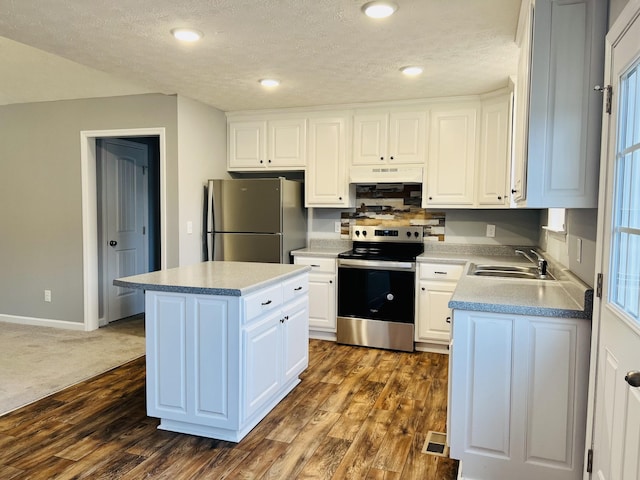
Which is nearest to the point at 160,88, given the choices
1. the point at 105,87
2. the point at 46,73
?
the point at 105,87

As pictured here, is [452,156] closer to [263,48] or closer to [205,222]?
[263,48]

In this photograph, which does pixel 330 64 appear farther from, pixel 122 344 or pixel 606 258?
pixel 122 344

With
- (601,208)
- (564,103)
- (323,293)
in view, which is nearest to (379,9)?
(564,103)

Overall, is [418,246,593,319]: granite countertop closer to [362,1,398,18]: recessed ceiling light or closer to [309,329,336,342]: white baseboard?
[362,1,398,18]: recessed ceiling light

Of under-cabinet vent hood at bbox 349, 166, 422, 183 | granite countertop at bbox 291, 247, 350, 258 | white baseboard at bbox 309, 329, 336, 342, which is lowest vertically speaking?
white baseboard at bbox 309, 329, 336, 342

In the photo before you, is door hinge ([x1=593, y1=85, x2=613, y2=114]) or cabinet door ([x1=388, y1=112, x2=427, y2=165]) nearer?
door hinge ([x1=593, y1=85, x2=613, y2=114])

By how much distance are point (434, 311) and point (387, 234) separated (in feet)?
3.04

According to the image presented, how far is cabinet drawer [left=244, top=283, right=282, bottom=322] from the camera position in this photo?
95.3 inches

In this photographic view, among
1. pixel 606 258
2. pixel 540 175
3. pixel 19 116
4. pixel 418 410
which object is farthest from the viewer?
pixel 19 116

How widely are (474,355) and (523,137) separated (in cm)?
97

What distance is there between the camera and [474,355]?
203 centimetres

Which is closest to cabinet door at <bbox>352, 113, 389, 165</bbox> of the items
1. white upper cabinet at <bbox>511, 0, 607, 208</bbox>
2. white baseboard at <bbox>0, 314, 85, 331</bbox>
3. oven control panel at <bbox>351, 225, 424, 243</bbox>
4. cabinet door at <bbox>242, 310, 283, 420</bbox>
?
oven control panel at <bbox>351, 225, 424, 243</bbox>

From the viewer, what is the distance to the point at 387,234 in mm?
4551

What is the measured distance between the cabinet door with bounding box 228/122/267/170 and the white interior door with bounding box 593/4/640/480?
11.1 feet
